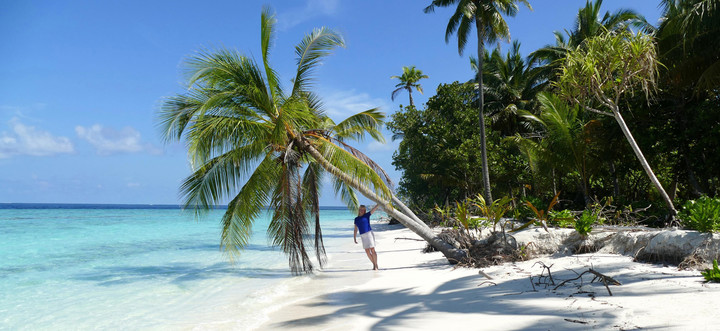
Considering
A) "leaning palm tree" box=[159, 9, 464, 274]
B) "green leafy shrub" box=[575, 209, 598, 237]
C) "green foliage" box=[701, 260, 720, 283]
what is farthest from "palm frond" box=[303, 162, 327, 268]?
"green foliage" box=[701, 260, 720, 283]

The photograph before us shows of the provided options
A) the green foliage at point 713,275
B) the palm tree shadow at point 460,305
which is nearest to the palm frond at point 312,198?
the palm tree shadow at point 460,305

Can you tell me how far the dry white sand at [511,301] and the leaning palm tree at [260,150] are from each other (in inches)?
58.3

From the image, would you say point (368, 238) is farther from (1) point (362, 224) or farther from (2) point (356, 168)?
(2) point (356, 168)

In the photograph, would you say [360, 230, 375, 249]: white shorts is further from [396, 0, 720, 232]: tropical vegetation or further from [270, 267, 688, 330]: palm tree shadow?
[396, 0, 720, 232]: tropical vegetation

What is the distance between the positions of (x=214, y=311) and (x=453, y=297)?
356cm

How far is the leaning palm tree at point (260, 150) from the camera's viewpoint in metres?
7.38

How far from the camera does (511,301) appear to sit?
477 centimetres

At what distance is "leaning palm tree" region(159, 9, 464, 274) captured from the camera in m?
7.38

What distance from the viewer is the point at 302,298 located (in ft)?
21.3

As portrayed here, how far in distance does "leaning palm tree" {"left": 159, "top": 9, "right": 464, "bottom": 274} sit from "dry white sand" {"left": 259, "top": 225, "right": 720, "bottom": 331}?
1480 mm

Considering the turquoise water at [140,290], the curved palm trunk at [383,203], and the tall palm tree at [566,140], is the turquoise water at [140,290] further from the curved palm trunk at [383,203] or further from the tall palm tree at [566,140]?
the tall palm tree at [566,140]

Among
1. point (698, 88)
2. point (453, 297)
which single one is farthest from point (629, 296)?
point (698, 88)

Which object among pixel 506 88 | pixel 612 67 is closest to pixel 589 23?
pixel 506 88

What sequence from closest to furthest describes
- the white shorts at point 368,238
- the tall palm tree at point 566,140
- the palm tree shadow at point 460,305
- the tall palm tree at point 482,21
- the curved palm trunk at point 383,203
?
the palm tree shadow at point 460,305 < the curved palm trunk at point 383,203 < the white shorts at point 368,238 < the tall palm tree at point 566,140 < the tall palm tree at point 482,21
